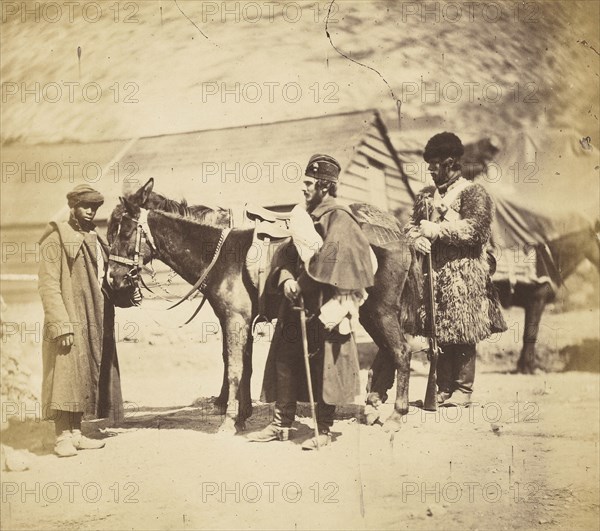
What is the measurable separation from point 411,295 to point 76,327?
2186 mm

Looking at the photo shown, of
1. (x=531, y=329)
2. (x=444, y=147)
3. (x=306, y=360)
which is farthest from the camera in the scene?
(x=531, y=329)

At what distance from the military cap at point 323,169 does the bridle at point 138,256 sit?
109 cm

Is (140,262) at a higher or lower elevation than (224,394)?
higher

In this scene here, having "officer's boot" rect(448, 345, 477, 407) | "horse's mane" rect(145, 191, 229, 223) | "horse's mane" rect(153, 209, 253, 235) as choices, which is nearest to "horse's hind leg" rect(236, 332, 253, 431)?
"horse's mane" rect(153, 209, 253, 235)

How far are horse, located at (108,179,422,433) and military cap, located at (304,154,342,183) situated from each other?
28 cm

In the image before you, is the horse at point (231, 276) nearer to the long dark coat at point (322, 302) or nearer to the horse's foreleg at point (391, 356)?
the horse's foreleg at point (391, 356)

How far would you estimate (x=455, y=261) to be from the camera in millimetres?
5602

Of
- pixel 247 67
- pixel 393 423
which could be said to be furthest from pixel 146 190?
pixel 393 423

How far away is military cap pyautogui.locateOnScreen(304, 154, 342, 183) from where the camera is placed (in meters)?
5.38

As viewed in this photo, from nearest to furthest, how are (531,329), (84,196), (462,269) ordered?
Answer: (84,196), (462,269), (531,329)

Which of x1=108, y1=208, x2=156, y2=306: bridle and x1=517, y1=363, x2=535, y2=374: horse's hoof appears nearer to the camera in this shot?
x1=108, y1=208, x2=156, y2=306: bridle

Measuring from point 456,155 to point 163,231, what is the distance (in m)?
2.03
